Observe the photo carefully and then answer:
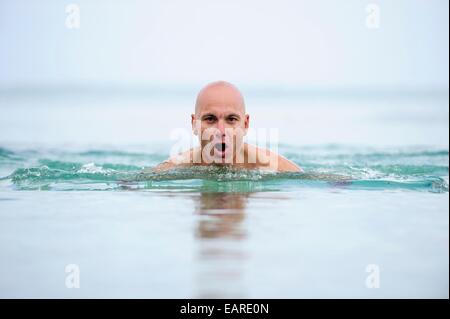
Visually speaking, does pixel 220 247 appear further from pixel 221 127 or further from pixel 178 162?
pixel 178 162

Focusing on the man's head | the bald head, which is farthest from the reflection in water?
the bald head

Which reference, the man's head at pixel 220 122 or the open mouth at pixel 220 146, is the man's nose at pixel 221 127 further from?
the open mouth at pixel 220 146

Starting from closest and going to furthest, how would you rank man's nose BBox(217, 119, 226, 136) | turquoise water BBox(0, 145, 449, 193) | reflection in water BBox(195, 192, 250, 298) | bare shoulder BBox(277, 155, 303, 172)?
reflection in water BBox(195, 192, 250, 298), turquoise water BBox(0, 145, 449, 193), man's nose BBox(217, 119, 226, 136), bare shoulder BBox(277, 155, 303, 172)

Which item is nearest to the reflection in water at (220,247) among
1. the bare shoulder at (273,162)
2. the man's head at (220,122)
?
the man's head at (220,122)

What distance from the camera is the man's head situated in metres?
5.06

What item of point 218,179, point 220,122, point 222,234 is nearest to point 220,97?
point 220,122

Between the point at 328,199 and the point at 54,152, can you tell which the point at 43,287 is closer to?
the point at 328,199

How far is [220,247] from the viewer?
260 centimetres

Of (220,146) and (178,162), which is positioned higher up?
(220,146)

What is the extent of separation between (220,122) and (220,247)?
8.36 feet

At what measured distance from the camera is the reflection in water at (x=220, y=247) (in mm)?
2180

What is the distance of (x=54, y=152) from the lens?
7887mm

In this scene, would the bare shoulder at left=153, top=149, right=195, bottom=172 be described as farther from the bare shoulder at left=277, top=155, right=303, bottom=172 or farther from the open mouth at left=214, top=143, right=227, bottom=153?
the bare shoulder at left=277, top=155, right=303, bottom=172
